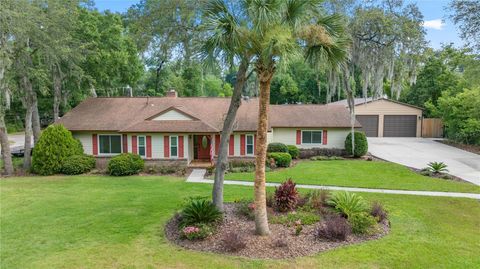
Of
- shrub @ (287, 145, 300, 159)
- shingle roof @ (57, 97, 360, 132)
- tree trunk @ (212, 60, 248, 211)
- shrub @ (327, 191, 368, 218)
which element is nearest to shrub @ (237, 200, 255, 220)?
tree trunk @ (212, 60, 248, 211)

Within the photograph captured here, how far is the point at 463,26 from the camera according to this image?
14.2 meters

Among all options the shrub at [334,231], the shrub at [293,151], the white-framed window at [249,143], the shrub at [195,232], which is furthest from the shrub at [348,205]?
the shrub at [293,151]

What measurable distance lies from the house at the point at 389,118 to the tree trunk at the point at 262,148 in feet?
82.9

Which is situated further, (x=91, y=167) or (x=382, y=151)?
(x=382, y=151)

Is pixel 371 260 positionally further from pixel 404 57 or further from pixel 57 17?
pixel 57 17

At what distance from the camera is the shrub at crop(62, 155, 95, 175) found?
1741cm

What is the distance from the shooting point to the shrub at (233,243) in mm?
7453

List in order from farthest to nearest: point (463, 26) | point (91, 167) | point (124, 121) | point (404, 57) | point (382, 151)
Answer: point (382, 151) < point (124, 121) < point (91, 167) < point (404, 57) < point (463, 26)

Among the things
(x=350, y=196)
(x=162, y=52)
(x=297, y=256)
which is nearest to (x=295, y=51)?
(x=297, y=256)

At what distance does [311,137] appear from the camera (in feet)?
75.3

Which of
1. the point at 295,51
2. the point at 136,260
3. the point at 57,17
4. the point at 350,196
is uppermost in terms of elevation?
the point at 57,17

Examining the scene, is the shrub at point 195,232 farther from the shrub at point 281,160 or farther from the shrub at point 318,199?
the shrub at point 281,160

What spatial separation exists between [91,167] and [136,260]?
1276 cm

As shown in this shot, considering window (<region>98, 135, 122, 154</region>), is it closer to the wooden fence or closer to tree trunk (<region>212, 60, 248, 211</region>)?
tree trunk (<region>212, 60, 248, 211</region>)
